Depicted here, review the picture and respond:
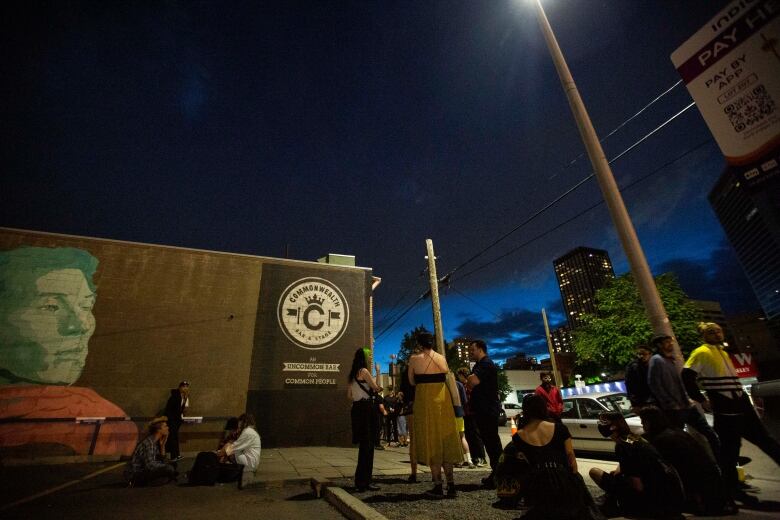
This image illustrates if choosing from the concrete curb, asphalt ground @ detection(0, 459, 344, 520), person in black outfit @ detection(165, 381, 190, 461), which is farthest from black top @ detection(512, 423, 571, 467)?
person in black outfit @ detection(165, 381, 190, 461)

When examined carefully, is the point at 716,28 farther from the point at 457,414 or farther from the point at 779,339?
the point at 779,339

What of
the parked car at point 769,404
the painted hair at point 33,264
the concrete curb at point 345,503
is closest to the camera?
the concrete curb at point 345,503

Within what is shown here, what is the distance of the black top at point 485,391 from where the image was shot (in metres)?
5.21

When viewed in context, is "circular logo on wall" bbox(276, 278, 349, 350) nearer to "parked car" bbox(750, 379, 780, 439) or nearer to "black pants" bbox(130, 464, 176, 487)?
"black pants" bbox(130, 464, 176, 487)

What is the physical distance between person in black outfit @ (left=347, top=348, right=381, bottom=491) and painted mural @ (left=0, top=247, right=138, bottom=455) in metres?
8.48

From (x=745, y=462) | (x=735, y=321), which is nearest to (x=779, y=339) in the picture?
(x=735, y=321)

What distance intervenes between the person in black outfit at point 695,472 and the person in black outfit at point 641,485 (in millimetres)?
324

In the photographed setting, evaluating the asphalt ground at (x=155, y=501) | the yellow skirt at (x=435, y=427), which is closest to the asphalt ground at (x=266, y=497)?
the asphalt ground at (x=155, y=501)

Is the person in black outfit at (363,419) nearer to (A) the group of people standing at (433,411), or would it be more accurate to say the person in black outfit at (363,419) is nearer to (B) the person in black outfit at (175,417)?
(A) the group of people standing at (433,411)

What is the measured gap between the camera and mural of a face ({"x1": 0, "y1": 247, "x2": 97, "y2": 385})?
938 cm

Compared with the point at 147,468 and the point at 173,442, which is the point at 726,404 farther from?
the point at 173,442

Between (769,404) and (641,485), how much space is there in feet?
7.73

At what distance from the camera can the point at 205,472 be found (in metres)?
5.16

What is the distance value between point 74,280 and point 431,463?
38.5 ft
